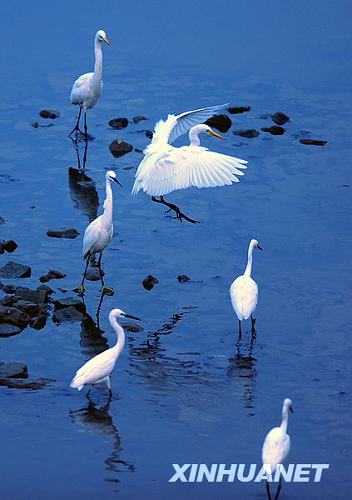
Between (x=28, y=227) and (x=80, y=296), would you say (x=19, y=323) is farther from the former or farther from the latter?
(x=28, y=227)

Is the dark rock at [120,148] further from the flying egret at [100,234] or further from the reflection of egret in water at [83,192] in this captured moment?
the flying egret at [100,234]

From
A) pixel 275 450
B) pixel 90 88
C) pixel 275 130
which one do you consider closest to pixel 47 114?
pixel 90 88

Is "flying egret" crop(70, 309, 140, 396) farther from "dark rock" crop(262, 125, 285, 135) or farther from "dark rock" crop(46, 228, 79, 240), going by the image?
A: "dark rock" crop(262, 125, 285, 135)

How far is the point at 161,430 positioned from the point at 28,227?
20.4 ft

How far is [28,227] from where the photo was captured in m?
17.9

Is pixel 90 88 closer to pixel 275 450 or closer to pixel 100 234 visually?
pixel 100 234

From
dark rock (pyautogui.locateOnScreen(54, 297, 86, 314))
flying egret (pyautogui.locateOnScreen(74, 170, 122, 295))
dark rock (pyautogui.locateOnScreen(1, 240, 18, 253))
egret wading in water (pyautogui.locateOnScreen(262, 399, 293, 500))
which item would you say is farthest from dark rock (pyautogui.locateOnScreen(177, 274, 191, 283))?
egret wading in water (pyautogui.locateOnScreen(262, 399, 293, 500))

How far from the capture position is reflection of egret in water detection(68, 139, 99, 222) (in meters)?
18.9

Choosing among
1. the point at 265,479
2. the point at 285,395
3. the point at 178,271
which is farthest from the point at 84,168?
the point at 265,479

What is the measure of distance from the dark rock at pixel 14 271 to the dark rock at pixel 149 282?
4.66 ft

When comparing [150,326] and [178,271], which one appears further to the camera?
[178,271]

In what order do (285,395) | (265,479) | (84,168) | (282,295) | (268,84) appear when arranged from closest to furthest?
(265,479)
(285,395)
(282,295)
(84,168)
(268,84)

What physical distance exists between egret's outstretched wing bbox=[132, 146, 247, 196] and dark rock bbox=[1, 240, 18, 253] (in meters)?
1.80

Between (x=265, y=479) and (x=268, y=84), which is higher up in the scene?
(x=268, y=84)
